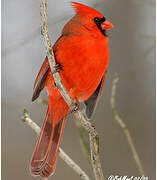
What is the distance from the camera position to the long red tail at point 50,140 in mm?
1806

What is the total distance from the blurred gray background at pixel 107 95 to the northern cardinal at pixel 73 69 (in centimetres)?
48

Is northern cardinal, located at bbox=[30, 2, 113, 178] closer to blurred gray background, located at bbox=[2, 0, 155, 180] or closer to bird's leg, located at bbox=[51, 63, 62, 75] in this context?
bird's leg, located at bbox=[51, 63, 62, 75]

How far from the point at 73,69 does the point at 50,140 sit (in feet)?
1.41

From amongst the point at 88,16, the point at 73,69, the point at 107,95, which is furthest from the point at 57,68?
the point at 107,95

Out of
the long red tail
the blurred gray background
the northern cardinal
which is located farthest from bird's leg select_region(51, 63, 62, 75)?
the blurred gray background

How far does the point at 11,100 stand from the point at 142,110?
116 cm

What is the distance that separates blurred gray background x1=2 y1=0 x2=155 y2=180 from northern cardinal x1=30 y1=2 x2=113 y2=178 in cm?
48

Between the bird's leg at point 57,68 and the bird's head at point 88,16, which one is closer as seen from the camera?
the bird's leg at point 57,68

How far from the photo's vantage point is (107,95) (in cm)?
301

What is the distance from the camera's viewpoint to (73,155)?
2881 millimetres

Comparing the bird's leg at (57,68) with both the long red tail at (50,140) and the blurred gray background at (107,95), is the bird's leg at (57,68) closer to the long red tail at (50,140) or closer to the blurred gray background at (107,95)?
the long red tail at (50,140)

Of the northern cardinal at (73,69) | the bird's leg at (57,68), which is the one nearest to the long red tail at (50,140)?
the northern cardinal at (73,69)

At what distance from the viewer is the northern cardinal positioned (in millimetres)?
1789

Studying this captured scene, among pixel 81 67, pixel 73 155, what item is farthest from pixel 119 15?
pixel 73 155
